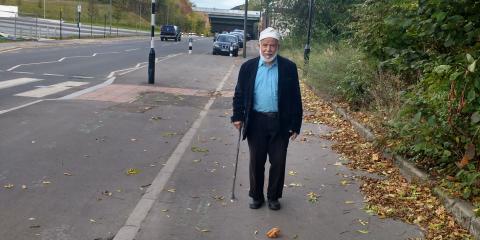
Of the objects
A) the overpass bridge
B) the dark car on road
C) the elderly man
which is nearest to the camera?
the elderly man

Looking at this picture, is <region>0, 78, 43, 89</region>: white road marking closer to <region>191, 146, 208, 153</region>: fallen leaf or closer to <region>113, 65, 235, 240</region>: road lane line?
<region>113, 65, 235, 240</region>: road lane line

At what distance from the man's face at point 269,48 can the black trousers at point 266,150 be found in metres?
0.60

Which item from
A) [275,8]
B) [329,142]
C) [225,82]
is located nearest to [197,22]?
[275,8]

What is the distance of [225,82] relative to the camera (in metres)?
20.2

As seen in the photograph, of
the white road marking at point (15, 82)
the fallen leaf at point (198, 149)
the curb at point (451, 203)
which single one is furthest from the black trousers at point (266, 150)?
the white road marking at point (15, 82)

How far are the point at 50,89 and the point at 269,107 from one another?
10.6m

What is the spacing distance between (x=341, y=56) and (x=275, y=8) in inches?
810

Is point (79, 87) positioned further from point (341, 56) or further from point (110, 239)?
point (110, 239)

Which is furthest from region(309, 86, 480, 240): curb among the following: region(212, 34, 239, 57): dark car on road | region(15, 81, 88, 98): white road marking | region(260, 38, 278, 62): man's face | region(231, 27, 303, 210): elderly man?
region(212, 34, 239, 57): dark car on road

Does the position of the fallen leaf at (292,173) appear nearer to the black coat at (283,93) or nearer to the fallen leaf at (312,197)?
the fallen leaf at (312,197)

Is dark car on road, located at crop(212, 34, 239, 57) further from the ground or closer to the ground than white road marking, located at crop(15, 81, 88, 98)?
further from the ground

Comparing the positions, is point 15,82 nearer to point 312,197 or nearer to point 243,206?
point 243,206

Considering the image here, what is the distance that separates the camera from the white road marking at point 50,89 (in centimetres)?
1366

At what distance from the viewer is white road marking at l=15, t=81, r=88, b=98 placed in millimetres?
13655
